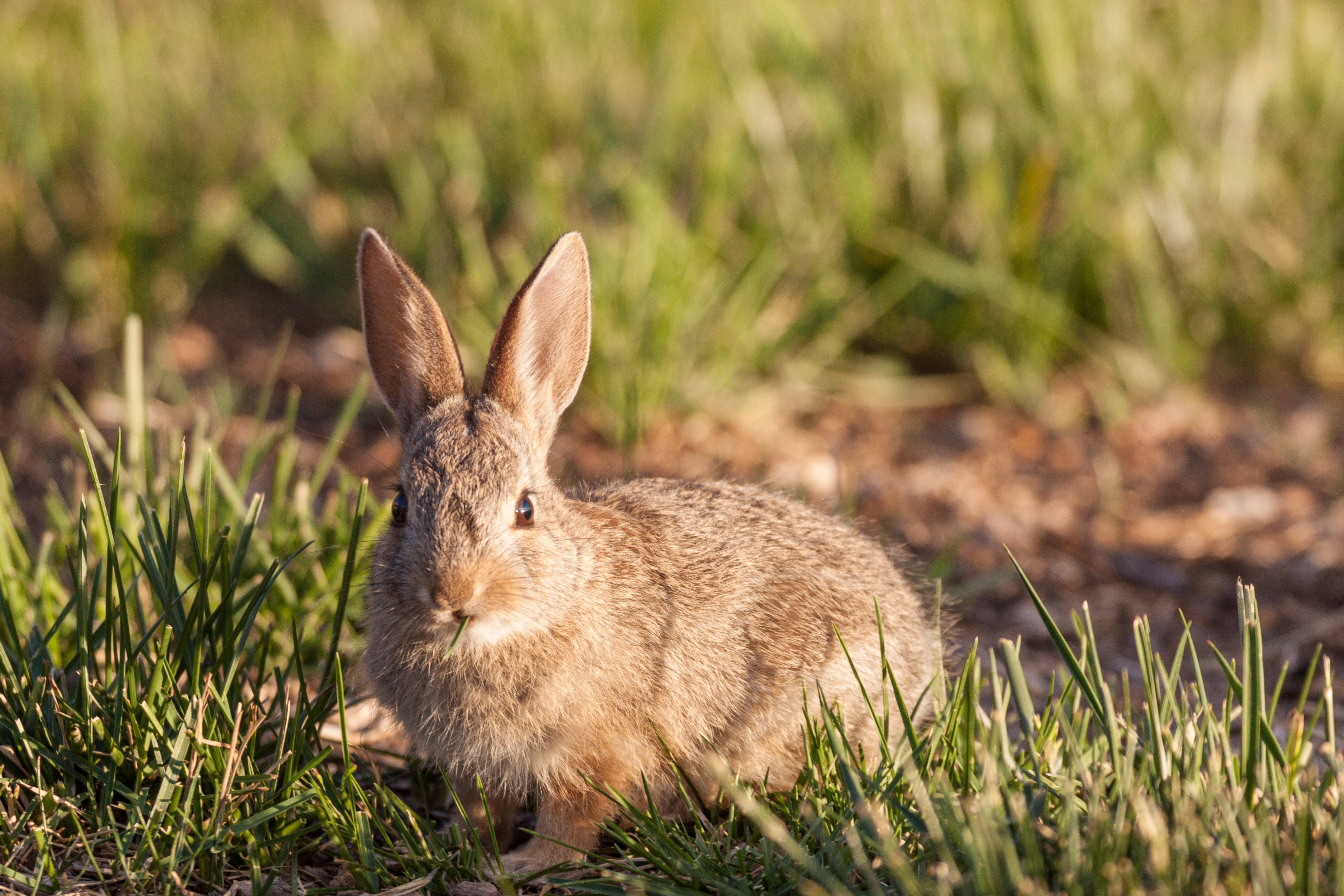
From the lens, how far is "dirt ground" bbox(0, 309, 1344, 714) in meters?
4.80

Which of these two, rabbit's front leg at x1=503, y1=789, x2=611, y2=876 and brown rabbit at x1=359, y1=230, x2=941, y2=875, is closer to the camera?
brown rabbit at x1=359, y1=230, x2=941, y2=875

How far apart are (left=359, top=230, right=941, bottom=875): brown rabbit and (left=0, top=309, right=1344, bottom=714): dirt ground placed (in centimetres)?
69

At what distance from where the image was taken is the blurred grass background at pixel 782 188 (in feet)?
20.5

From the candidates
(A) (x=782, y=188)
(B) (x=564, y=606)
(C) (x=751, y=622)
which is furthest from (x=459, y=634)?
(A) (x=782, y=188)

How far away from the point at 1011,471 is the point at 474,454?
372cm

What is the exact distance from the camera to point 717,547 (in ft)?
11.4

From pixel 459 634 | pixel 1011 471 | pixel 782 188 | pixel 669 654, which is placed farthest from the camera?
pixel 782 188

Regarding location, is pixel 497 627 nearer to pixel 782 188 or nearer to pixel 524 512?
pixel 524 512

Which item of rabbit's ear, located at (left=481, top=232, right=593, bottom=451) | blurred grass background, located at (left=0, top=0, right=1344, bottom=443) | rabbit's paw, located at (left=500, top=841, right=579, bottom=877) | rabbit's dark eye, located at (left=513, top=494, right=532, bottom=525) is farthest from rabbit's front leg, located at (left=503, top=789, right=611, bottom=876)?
blurred grass background, located at (left=0, top=0, right=1344, bottom=443)

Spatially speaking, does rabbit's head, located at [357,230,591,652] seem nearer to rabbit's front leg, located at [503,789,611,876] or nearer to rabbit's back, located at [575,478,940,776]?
rabbit's back, located at [575,478,940,776]

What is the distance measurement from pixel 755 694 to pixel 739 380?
120 inches

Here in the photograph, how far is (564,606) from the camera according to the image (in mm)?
3105

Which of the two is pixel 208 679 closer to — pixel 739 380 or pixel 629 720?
pixel 629 720

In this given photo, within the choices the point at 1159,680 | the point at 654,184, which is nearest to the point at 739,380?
the point at 654,184
